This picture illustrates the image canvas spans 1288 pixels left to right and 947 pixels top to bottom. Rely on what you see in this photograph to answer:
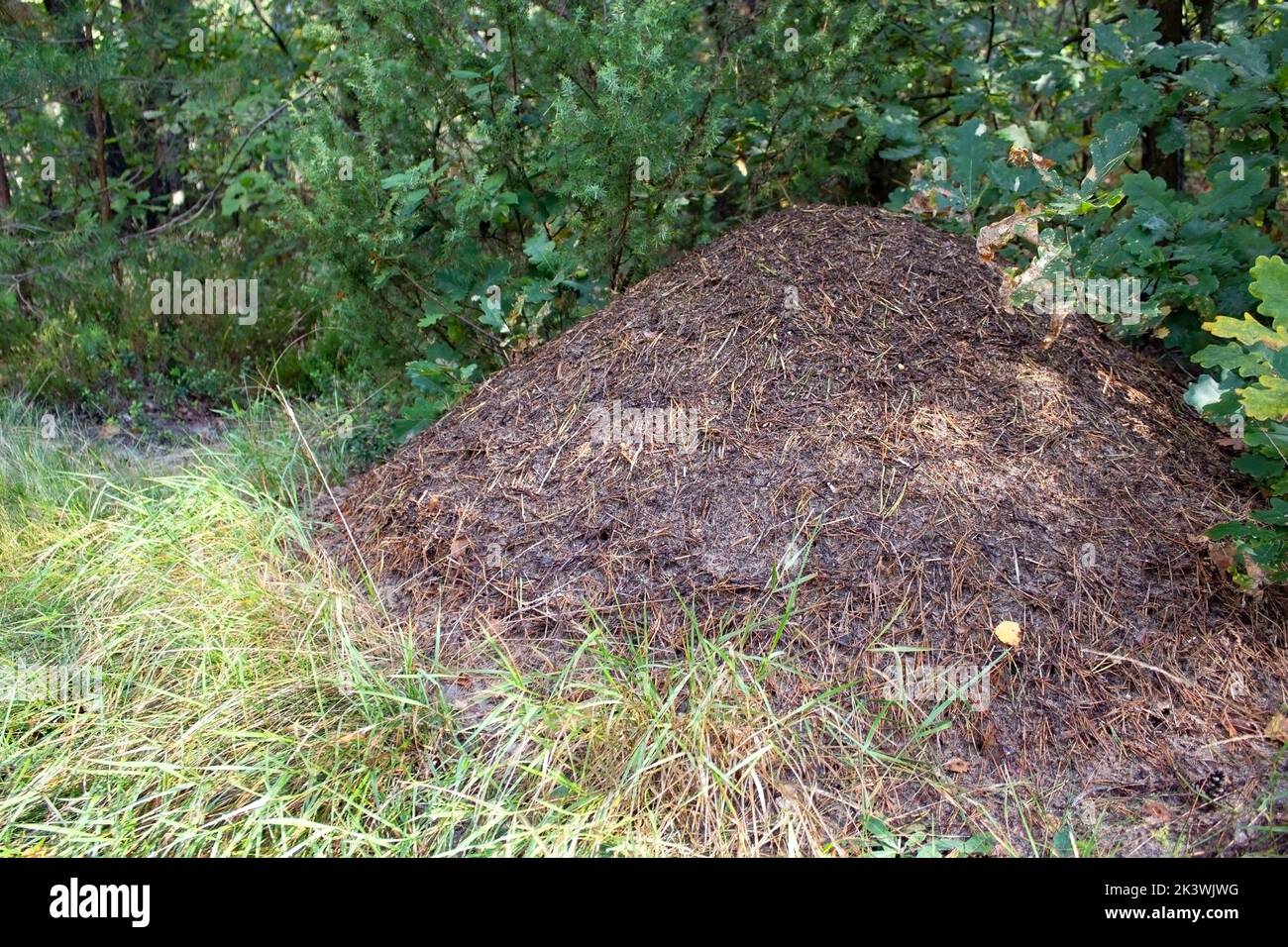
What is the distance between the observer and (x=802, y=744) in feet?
9.09

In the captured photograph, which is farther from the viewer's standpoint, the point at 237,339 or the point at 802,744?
the point at 237,339

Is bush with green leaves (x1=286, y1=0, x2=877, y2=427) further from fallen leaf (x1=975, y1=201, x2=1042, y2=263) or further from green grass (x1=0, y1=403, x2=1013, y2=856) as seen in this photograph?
green grass (x1=0, y1=403, x2=1013, y2=856)

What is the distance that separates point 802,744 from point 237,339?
4822 mm

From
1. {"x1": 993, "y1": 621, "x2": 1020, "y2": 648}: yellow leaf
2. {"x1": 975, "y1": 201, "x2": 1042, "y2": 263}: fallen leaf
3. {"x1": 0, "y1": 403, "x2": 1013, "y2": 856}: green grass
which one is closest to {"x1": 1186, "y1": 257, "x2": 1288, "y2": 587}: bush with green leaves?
{"x1": 993, "y1": 621, "x2": 1020, "y2": 648}: yellow leaf

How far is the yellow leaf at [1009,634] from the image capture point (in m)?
2.98

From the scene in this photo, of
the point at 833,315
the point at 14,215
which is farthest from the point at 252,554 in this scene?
the point at 14,215

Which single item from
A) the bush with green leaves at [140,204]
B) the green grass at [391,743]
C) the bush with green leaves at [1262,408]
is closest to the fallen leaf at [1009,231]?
the bush with green leaves at [1262,408]

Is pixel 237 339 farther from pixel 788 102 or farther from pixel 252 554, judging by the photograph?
pixel 788 102

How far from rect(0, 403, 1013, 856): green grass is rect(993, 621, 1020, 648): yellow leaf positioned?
0.39m

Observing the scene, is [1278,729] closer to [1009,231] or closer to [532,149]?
[1009,231]

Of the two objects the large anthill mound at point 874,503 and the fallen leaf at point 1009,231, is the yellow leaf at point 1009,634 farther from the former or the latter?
the fallen leaf at point 1009,231

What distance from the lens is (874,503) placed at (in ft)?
10.7

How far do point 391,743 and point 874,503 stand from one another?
5.21 ft

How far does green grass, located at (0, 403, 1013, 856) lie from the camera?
8.55 feet
